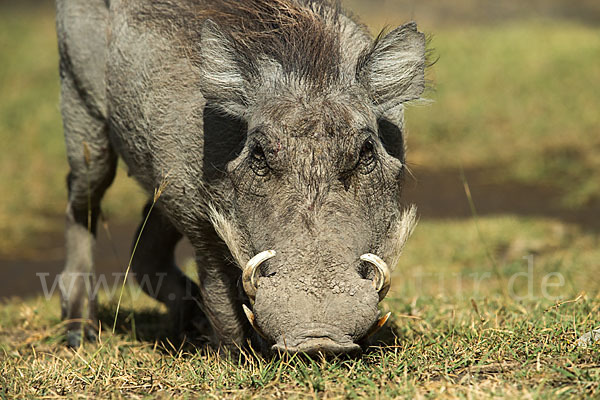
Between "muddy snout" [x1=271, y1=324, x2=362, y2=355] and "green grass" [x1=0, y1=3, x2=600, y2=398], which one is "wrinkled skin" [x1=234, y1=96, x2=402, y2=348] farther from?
"green grass" [x1=0, y1=3, x2=600, y2=398]

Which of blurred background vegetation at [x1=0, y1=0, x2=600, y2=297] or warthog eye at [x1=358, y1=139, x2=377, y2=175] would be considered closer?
warthog eye at [x1=358, y1=139, x2=377, y2=175]

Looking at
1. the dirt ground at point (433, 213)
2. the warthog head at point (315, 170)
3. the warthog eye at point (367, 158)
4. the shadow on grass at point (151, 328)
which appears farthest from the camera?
the dirt ground at point (433, 213)

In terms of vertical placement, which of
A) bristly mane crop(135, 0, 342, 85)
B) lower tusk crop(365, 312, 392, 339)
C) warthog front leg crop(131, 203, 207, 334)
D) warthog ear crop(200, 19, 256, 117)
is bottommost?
warthog front leg crop(131, 203, 207, 334)

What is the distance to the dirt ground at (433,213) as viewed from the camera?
6.55 metres

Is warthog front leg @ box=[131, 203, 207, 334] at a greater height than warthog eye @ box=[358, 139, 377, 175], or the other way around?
warthog eye @ box=[358, 139, 377, 175]

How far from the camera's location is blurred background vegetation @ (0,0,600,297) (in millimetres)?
6598

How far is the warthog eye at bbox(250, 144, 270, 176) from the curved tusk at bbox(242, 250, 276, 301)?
1.14ft

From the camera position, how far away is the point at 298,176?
276 cm

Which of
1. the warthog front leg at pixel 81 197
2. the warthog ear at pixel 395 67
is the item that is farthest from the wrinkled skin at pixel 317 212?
the warthog front leg at pixel 81 197

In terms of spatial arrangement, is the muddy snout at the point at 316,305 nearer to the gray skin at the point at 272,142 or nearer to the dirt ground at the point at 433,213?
the gray skin at the point at 272,142

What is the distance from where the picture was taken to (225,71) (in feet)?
10.2

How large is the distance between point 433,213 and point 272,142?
17.1 ft

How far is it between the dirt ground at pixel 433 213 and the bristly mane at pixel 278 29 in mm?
2701

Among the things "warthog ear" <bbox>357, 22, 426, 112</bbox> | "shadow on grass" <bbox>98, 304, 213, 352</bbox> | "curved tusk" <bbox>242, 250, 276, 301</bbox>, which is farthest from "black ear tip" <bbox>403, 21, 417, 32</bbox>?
"shadow on grass" <bbox>98, 304, 213, 352</bbox>
